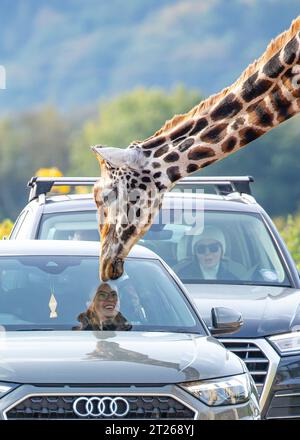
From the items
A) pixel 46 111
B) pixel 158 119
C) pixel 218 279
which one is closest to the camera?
pixel 218 279

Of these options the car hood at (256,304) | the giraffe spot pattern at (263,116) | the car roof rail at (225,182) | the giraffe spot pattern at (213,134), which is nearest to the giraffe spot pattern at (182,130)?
the giraffe spot pattern at (213,134)

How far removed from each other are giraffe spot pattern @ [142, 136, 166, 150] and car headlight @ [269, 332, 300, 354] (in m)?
1.77

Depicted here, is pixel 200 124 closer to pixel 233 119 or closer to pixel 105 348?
pixel 233 119

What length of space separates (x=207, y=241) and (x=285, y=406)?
2.21 meters

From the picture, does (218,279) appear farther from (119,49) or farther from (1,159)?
(119,49)

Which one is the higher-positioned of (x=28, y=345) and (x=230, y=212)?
(x=230, y=212)

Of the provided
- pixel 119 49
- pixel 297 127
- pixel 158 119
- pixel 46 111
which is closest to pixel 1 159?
pixel 158 119

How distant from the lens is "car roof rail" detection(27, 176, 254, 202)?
12.2m

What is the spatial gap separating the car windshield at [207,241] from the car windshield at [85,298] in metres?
1.92

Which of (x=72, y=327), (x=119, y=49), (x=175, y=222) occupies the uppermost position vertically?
(x=119, y=49)

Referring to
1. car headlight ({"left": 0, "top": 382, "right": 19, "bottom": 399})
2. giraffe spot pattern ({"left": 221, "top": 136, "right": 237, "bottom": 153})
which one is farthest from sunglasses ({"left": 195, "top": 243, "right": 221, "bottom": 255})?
car headlight ({"left": 0, "top": 382, "right": 19, "bottom": 399})

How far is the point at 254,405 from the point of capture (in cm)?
820

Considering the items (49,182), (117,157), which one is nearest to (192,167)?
(117,157)

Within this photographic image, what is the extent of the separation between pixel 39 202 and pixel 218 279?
60.4 inches
